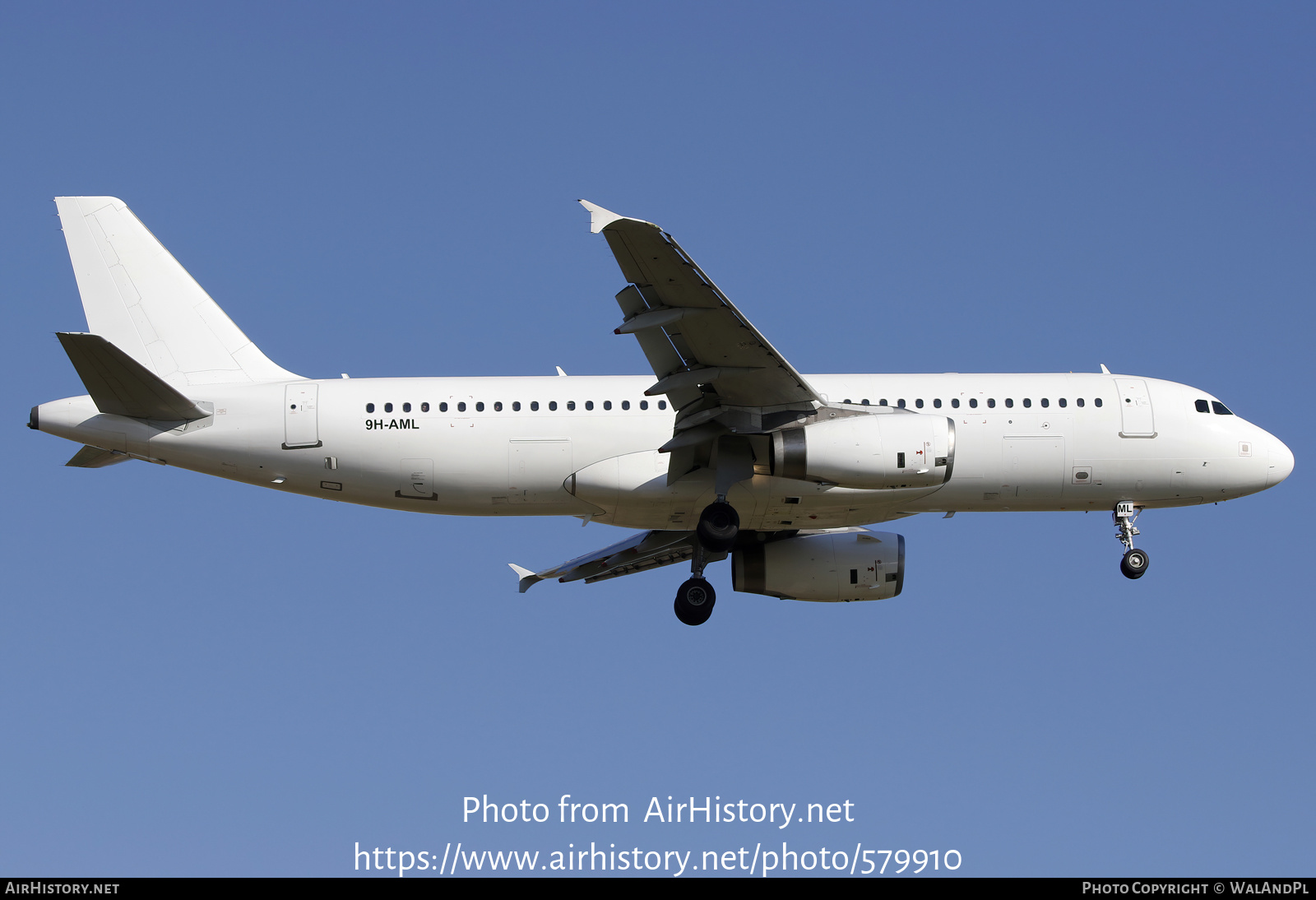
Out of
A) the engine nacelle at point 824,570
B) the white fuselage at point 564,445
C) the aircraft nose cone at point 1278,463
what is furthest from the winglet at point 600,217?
the aircraft nose cone at point 1278,463

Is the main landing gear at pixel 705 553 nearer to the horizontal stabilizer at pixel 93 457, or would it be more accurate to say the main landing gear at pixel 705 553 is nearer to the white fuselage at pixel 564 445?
the white fuselage at pixel 564 445

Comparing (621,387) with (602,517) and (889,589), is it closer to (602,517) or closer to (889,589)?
(602,517)

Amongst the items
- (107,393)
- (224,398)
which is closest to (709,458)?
(224,398)

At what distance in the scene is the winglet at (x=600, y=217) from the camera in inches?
929

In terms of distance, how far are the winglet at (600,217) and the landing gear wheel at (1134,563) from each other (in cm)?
1551

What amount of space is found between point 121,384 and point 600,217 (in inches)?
462

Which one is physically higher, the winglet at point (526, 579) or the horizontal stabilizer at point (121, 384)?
the horizontal stabilizer at point (121, 384)

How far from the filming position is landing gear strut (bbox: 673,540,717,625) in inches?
1283

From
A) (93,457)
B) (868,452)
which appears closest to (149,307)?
(93,457)

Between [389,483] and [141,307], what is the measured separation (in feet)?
25.0

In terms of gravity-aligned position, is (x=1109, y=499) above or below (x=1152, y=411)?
below

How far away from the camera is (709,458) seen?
1184 inches

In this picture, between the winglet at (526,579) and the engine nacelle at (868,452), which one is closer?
the engine nacelle at (868,452)

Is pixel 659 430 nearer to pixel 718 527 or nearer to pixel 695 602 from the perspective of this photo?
pixel 718 527
